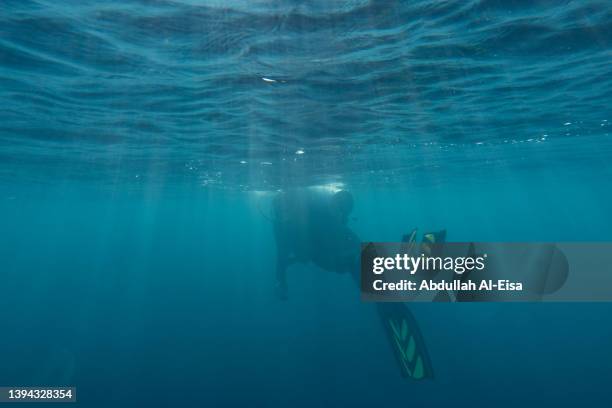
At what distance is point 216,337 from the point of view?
752 inches

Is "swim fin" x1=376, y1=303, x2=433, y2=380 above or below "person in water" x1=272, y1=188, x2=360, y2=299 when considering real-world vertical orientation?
below

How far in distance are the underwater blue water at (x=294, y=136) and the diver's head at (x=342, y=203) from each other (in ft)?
8.82

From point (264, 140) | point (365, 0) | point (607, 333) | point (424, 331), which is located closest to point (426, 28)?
point (365, 0)

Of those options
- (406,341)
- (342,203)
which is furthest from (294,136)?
(406,341)

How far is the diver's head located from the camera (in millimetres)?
16734

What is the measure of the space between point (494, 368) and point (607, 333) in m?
7.57

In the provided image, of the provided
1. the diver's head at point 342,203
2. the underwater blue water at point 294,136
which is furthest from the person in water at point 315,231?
the underwater blue water at point 294,136

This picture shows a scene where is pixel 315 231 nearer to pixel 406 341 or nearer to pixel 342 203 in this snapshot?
pixel 342 203

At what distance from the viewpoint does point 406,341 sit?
11.5m

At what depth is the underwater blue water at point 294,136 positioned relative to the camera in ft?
27.0

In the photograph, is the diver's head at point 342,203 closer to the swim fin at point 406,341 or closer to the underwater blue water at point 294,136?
the underwater blue water at point 294,136

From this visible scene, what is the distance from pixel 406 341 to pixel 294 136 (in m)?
9.54

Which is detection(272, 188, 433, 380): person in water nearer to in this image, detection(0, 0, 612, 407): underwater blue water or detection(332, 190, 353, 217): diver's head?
detection(332, 190, 353, 217): diver's head

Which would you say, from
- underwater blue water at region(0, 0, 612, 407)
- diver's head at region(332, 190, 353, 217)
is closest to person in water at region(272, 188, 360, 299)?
diver's head at region(332, 190, 353, 217)
